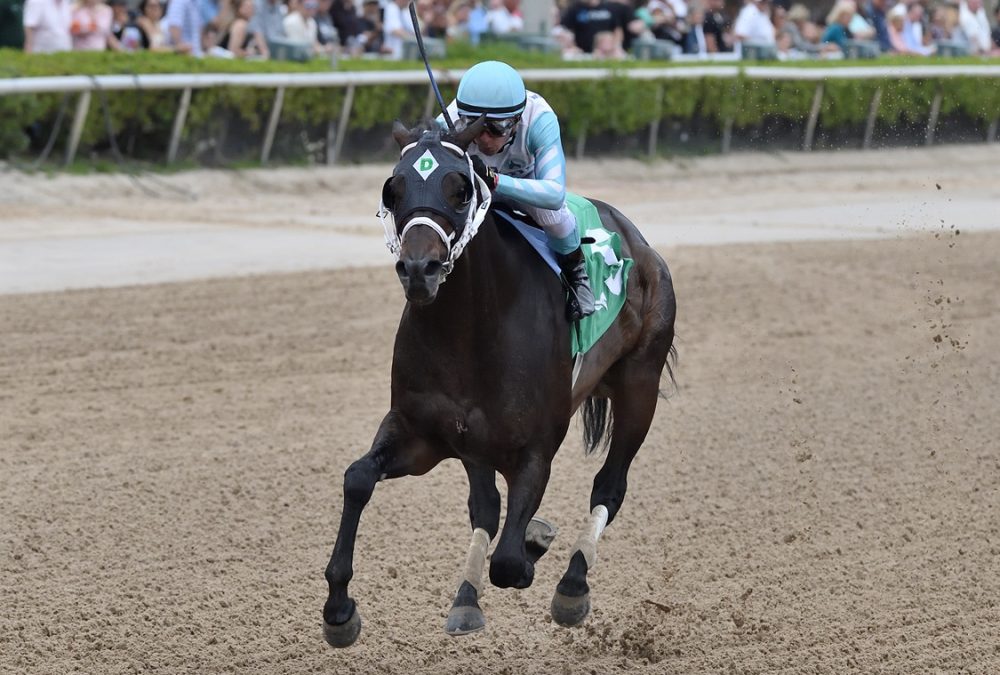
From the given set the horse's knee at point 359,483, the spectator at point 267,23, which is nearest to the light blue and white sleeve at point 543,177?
the horse's knee at point 359,483

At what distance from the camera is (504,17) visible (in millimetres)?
17359

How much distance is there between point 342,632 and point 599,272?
157cm

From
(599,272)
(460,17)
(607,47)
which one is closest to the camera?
(599,272)

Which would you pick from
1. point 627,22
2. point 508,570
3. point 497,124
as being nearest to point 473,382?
point 508,570

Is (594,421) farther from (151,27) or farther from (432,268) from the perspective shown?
(151,27)

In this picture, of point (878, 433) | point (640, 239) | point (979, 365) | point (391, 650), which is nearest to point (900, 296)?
point (979, 365)

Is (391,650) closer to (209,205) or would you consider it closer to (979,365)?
(979,365)

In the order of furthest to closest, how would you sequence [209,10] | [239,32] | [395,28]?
[395,28], [239,32], [209,10]

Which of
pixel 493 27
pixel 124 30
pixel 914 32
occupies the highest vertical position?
pixel 124 30

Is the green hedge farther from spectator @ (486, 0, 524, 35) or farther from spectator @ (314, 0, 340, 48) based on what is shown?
spectator @ (486, 0, 524, 35)

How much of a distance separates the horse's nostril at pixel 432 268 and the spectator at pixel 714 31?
52.4ft

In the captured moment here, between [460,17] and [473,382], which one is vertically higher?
[473,382]

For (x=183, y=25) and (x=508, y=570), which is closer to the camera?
(x=508, y=570)

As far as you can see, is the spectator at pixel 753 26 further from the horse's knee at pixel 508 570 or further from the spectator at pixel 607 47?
the horse's knee at pixel 508 570
